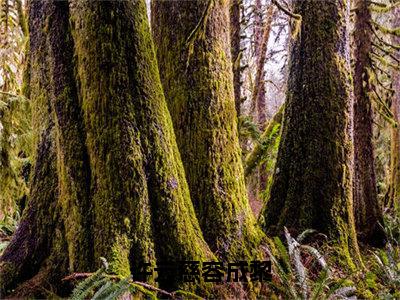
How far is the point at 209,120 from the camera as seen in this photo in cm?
411

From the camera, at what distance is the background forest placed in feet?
10.6

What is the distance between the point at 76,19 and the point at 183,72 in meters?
1.30

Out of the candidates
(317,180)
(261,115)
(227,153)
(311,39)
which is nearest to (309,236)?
(317,180)

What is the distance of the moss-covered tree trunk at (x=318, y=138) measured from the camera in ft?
16.3

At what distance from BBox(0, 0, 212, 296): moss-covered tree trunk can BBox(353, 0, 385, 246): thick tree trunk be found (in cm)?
426

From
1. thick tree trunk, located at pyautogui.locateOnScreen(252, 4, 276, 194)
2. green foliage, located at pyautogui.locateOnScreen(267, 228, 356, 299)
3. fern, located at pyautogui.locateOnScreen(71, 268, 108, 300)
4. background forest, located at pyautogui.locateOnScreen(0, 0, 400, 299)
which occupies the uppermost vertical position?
thick tree trunk, located at pyautogui.locateOnScreen(252, 4, 276, 194)

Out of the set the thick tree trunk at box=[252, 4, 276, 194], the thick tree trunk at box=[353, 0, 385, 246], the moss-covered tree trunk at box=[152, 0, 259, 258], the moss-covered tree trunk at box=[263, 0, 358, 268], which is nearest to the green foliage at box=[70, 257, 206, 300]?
the moss-covered tree trunk at box=[152, 0, 259, 258]

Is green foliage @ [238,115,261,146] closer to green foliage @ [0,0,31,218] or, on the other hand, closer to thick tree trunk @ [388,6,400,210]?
thick tree trunk @ [388,6,400,210]

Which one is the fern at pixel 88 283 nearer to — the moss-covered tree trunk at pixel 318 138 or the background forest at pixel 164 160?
the background forest at pixel 164 160

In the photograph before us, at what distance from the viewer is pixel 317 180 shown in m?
5.03

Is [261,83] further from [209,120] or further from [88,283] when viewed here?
[88,283]

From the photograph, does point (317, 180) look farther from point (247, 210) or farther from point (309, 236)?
point (247, 210)

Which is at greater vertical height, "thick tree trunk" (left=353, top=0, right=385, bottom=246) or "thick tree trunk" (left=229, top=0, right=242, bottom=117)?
"thick tree trunk" (left=229, top=0, right=242, bottom=117)

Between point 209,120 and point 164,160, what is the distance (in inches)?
35.0
